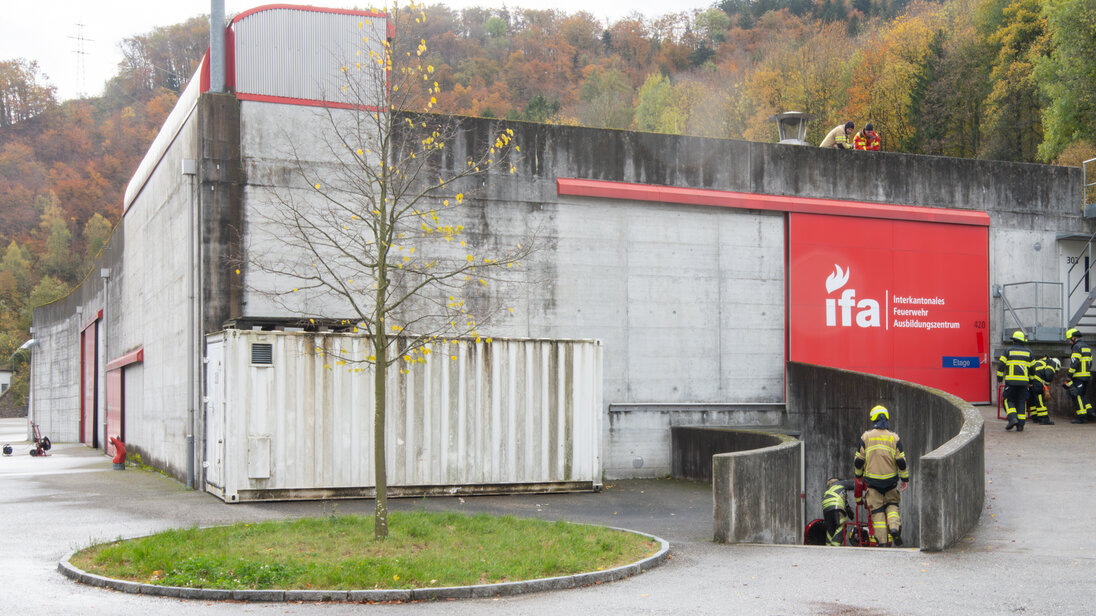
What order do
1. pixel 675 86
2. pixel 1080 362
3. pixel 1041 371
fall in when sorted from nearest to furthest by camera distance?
pixel 1041 371
pixel 1080 362
pixel 675 86

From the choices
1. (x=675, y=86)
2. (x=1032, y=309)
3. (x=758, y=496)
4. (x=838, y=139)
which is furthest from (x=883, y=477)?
(x=675, y=86)

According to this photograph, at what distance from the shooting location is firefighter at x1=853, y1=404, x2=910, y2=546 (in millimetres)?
12711

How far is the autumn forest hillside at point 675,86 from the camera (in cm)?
4981

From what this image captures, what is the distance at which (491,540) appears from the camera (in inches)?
408

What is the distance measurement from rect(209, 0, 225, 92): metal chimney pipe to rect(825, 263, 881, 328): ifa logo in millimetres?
13167

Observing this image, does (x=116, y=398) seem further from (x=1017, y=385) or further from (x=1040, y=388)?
(x=1040, y=388)

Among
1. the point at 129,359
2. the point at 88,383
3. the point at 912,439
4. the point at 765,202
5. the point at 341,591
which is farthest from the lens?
the point at 88,383

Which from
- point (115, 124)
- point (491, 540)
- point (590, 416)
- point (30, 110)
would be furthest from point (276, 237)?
point (30, 110)

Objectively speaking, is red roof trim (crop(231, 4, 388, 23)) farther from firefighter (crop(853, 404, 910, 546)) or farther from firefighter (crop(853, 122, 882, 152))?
firefighter (crop(853, 122, 882, 152))

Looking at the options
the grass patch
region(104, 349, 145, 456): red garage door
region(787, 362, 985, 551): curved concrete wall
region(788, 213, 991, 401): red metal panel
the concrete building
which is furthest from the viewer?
region(104, 349, 145, 456): red garage door

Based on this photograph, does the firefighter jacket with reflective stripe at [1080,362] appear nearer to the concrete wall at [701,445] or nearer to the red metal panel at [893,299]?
the red metal panel at [893,299]

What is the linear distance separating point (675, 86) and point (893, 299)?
57.8 m

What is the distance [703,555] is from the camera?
412 inches

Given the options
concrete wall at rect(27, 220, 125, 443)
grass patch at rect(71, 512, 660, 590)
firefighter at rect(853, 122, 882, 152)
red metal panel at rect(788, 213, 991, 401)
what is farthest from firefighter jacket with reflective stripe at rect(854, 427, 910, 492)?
concrete wall at rect(27, 220, 125, 443)
